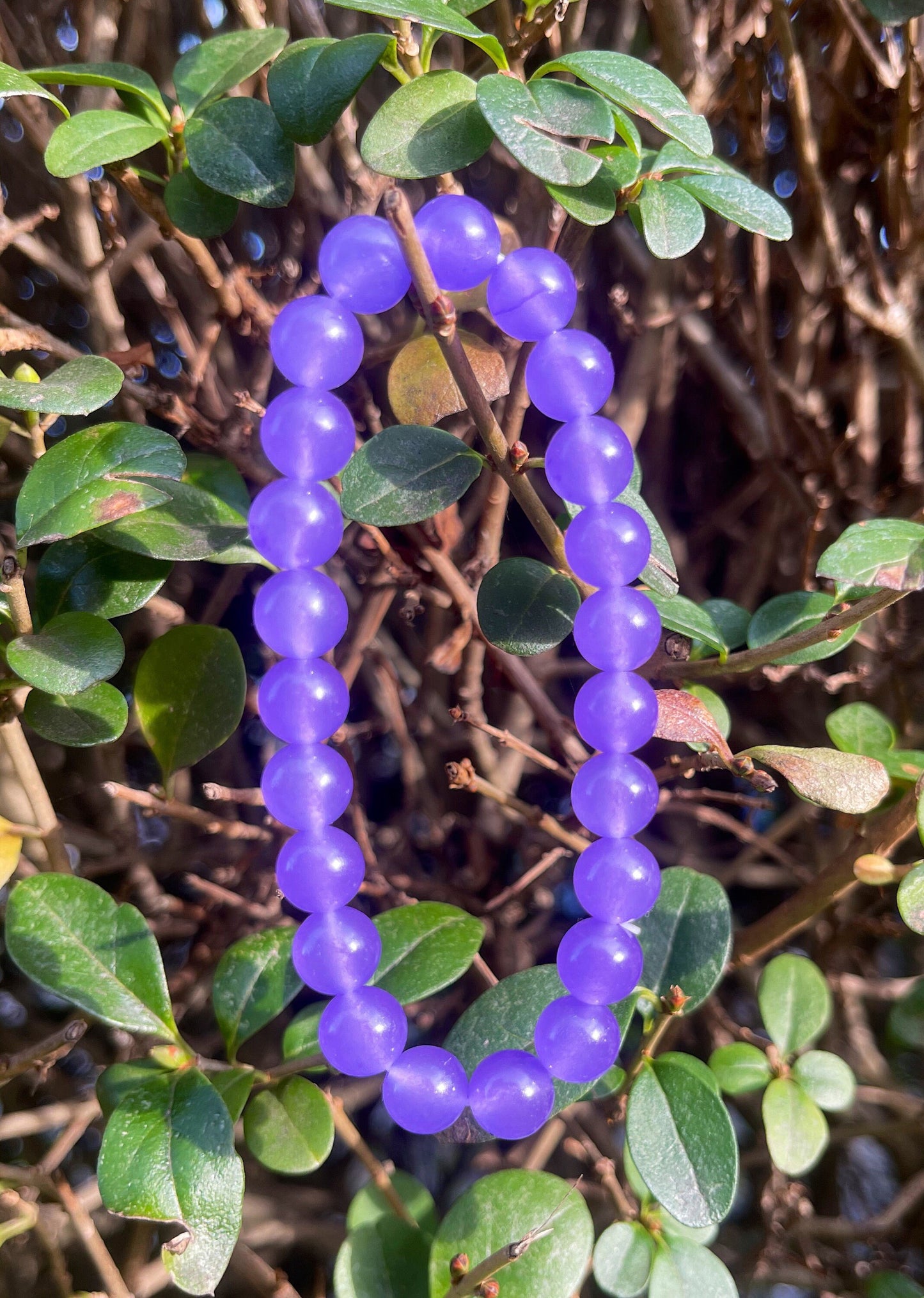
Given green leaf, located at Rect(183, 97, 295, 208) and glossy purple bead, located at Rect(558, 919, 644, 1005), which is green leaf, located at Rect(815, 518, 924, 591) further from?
green leaf, located at Rect(183, 97, 295, 208)

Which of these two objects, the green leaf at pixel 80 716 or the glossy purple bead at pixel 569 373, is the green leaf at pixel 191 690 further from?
the glossy purple bead at pixel 569 373

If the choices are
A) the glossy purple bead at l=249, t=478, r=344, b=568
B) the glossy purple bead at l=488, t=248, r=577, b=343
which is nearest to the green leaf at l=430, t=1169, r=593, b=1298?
the glossy purple bead at l=249, t=478, r=344, b=568

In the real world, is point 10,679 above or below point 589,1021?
above

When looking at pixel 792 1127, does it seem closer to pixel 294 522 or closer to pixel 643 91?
pixel 294 522

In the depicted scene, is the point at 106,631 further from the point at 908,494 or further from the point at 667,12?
the point at 908,494

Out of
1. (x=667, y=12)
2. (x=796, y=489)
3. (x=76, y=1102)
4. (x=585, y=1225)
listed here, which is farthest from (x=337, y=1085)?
(x=667, y=12)

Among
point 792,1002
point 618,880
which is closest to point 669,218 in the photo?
point 618,880
